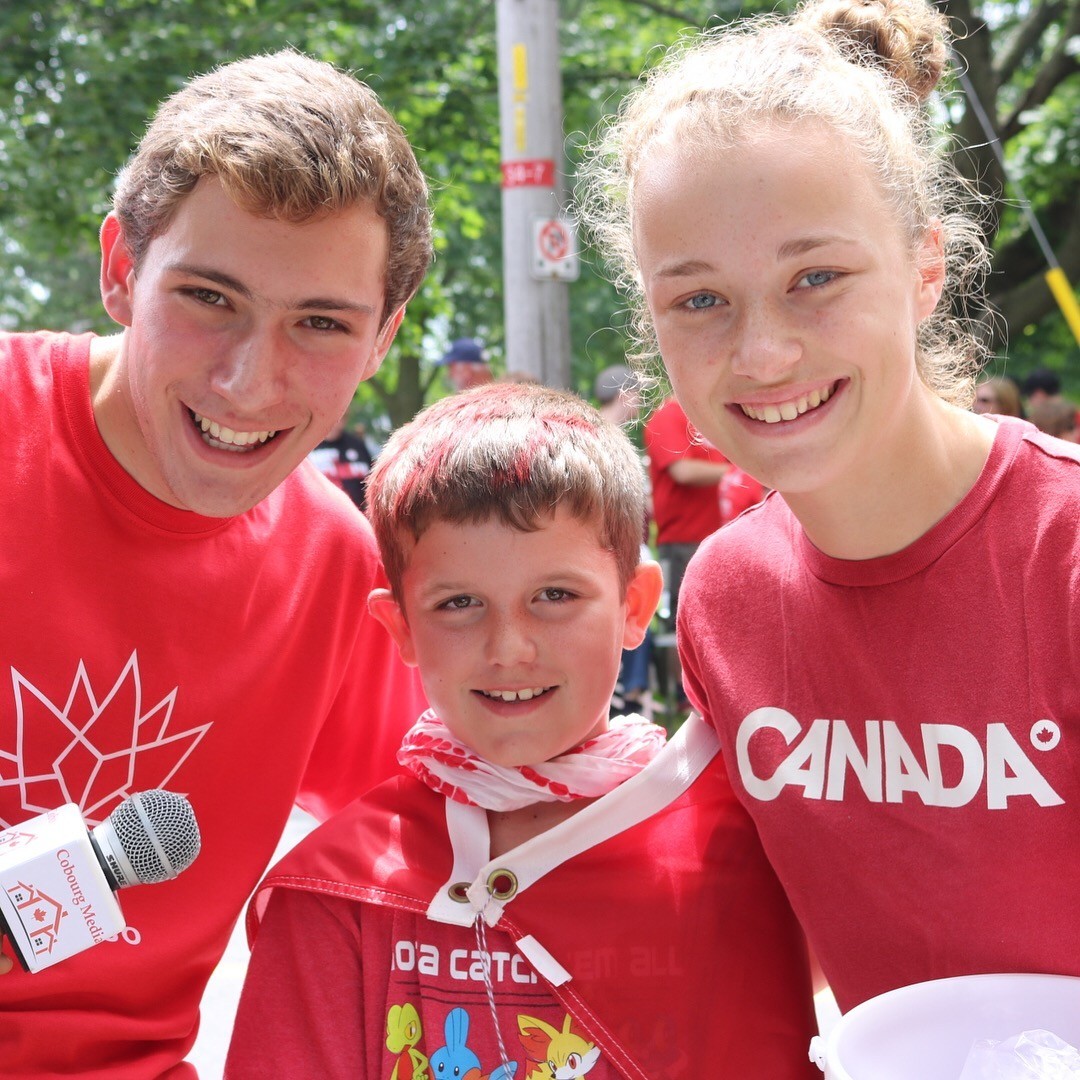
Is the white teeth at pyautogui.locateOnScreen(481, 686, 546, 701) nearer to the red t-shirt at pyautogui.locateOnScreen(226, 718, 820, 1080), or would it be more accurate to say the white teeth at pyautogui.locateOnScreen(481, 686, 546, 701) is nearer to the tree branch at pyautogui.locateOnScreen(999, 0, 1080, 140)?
the red t-shirt at pyautogui.locateOnScreen(226, 718, 820, 1080)

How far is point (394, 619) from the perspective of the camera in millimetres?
2242

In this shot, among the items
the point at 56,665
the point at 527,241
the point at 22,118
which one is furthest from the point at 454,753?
the point at 22,118

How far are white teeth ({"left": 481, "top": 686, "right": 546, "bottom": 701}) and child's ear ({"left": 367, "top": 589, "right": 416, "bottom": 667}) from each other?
18cm

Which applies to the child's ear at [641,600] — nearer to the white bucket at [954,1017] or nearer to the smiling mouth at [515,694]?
the smiling mouth at [515,694]

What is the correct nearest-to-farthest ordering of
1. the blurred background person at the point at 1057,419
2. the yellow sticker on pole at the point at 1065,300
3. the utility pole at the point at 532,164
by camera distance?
the utility pole at the point at 532,164
the yellow sticker on pole at the point at 1065,300
the blurred background person at the point at 1057,419

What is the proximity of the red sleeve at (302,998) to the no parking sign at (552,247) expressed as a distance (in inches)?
178

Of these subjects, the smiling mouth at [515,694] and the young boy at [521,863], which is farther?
the smiling mouth at [515,694]

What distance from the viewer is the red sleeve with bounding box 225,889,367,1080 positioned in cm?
200

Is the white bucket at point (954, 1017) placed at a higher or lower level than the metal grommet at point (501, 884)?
lower

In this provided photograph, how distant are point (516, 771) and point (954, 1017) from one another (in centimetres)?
78

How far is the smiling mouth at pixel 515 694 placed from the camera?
83.1 inches

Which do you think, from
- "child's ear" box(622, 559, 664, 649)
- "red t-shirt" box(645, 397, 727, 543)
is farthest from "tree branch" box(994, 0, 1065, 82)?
"child's ear" box(622, 559, 664, 649)

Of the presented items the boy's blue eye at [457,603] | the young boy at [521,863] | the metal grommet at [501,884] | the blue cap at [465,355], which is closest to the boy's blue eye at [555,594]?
the young boy at [521,863]

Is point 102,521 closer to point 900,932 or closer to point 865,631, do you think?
point 865,631
